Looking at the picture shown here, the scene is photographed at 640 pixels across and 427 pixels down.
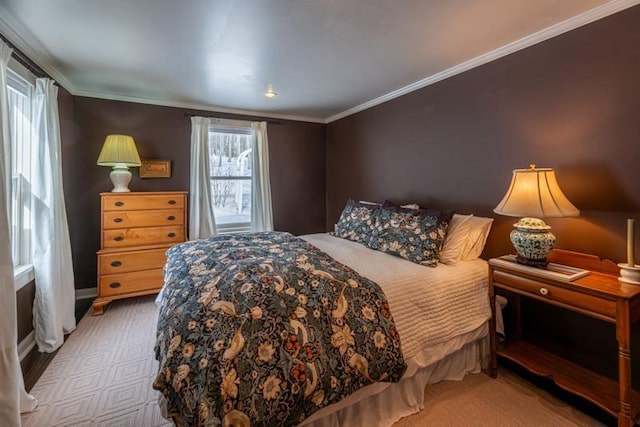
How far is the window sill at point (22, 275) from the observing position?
2061mm

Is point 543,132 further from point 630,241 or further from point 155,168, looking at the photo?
point 155,168

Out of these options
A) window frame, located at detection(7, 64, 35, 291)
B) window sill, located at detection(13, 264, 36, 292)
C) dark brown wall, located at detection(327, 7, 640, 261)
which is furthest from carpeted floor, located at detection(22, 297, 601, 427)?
dark brown wall, located at detection(327, 7, 640, 261)

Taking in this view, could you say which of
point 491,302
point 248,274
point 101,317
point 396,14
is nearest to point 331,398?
point 248,274

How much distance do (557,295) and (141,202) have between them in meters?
3.55

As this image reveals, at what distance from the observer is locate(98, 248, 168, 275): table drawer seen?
2900 mm

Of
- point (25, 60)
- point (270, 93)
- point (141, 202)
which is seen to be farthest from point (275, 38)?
point (141, 202)

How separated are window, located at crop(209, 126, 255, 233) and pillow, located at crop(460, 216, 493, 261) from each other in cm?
291

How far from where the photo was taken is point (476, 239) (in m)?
2.23

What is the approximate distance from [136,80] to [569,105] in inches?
141

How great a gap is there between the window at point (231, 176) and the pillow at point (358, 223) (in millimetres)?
1699

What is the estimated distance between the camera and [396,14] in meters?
1.76

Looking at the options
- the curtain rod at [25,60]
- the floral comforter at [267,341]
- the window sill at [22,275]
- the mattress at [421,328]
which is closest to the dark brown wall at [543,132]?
the mattress at [421,328]

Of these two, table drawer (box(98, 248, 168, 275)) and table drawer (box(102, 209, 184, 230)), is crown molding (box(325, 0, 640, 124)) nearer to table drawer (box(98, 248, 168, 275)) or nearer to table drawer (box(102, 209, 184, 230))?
table drawer (box(102, 209, 184, 230))

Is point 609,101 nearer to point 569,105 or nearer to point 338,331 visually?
point 569,105
